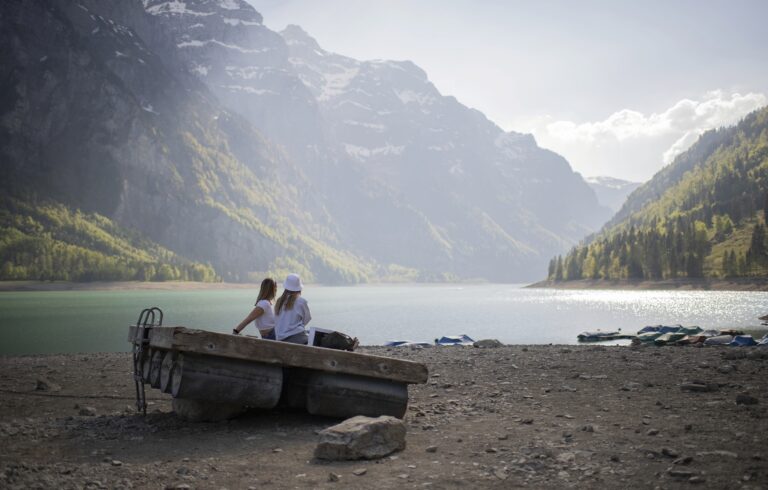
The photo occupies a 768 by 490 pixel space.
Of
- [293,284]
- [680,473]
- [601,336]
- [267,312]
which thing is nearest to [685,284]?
[601,336]

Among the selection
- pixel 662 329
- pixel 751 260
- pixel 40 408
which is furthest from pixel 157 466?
pixel 751 260

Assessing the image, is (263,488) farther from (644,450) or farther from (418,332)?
(418,332)

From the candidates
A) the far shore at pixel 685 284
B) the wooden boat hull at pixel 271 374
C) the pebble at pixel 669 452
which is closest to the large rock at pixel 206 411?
the wooden boat hull at pixel 271 374

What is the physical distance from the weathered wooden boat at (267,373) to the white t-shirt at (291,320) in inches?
33.0

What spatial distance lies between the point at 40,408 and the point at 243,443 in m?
6.96

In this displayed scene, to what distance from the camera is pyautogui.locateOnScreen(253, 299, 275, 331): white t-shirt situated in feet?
43.3

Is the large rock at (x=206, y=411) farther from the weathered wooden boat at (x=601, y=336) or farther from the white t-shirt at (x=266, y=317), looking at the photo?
the weathered wooden boat at (x=601, y=336)

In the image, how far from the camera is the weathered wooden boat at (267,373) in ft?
34.7

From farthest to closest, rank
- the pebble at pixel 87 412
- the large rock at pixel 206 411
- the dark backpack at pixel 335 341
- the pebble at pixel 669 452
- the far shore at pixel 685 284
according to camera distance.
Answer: the far shore at pixel 685 284
the pebble at pixel 87 412
the dark backpack at pixel 335 341
the large rock at pixel 206 411
the pebble at pixel 669 452

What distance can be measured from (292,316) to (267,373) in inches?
66.5

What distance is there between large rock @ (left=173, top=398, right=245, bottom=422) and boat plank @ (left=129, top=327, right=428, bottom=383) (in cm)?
153

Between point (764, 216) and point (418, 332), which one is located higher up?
point (764, 216)

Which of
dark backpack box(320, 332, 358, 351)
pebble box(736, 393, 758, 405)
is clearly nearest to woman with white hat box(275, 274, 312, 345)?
dark backpack box(320, 332, 358, 351)

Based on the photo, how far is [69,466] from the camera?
9.03m
